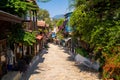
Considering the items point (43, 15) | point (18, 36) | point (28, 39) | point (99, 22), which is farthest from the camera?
point (43, 15)

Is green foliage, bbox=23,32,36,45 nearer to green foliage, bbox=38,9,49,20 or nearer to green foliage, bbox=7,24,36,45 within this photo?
green foliage, bbox=7,24,36,45

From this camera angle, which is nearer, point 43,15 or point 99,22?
point 99,22

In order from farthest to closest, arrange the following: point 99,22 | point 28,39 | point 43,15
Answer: point 43,15 < point 99,22 < point 28,39

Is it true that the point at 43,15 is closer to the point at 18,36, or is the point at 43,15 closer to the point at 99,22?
the point at 99,22

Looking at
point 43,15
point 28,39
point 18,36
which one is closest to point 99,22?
point 28,39

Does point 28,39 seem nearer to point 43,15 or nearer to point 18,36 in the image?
point 18,36

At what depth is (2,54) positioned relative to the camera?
16297 mm

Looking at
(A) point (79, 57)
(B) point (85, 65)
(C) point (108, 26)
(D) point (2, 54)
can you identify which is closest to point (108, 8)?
(C) point (108, 26)

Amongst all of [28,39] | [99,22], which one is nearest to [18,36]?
[28,39]

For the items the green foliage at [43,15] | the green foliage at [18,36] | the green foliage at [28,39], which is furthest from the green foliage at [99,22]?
the green foliage at [43,15]

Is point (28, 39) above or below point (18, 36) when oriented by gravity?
below

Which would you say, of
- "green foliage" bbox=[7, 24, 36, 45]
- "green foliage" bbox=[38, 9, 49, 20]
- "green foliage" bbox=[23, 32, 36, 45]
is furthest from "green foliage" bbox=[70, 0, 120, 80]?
"green foliage" bbox=[38, 9, 49, 20]

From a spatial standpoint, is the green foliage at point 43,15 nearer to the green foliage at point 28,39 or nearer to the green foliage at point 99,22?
the green foliage at point 99,22

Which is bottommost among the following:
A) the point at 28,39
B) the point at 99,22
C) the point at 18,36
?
the point at 28,39
